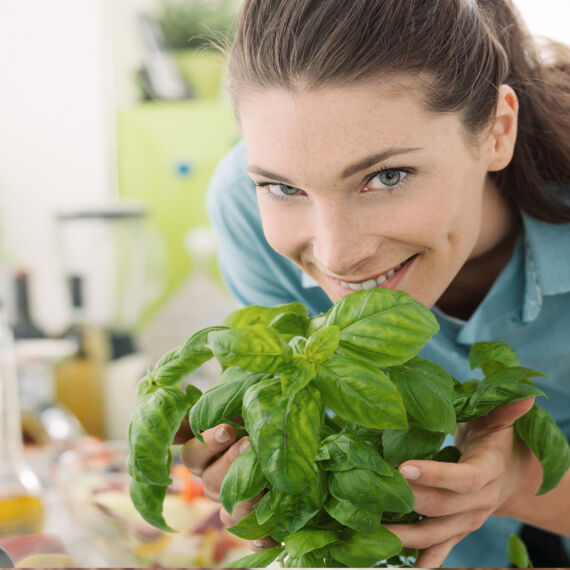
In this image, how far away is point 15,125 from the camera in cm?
247

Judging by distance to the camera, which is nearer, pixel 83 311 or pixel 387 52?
pixel 387 52

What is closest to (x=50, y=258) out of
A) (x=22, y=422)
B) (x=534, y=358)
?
(x=22, y=422)

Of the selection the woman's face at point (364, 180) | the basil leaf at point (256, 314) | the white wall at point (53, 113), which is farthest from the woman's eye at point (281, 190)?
the white wall at point (53, 113)

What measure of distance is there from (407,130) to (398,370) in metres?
0.23

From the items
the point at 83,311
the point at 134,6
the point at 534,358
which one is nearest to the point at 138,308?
the point at 83,311

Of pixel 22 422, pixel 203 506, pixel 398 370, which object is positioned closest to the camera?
pixel 398 370

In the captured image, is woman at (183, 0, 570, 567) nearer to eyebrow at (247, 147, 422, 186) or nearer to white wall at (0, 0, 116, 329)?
eyebrow at (247, 147, 422, 186)

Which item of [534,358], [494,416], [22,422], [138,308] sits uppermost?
[494,416]

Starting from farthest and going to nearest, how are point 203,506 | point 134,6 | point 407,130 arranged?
point 134,6, point 203,506, point 407,130

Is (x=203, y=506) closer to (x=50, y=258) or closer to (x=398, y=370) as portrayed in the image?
(x=398, y=370)

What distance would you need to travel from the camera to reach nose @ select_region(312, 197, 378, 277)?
0.62 metres

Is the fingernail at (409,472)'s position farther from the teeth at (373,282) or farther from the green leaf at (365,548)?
the teeth at (373,282)

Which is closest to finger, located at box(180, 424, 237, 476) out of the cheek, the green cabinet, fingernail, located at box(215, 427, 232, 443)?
fingernail, located at box(215, 427, 232, 443)

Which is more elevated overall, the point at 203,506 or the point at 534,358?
Result: the point at 534,358
